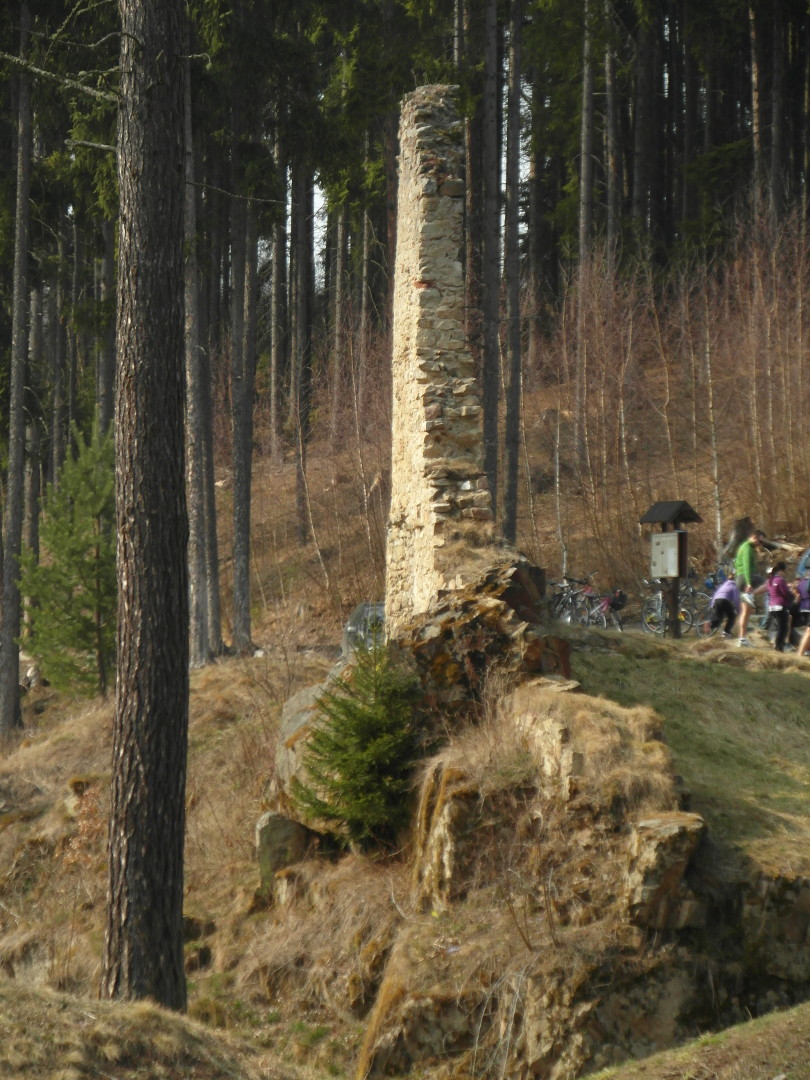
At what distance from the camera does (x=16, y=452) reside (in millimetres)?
20391

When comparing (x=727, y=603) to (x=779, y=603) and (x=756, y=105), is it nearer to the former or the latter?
(x=779, y=603)

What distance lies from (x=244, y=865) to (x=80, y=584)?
29.7ft

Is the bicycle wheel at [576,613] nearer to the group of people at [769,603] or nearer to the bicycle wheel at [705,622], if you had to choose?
the bicycle wheel at [705,622]

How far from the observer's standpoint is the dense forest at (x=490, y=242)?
19.7 m

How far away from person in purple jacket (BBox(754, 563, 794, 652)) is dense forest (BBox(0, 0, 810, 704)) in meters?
5.83

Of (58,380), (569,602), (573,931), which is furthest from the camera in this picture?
(58,380)

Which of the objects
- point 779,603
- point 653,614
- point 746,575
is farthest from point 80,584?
point 779,603

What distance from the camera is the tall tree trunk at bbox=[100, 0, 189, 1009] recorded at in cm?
758

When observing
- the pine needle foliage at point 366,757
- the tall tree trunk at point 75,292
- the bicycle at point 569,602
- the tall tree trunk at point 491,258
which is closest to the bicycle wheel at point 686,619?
the bicycle at point 569,602

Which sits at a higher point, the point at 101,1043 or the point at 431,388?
the point at 431,388

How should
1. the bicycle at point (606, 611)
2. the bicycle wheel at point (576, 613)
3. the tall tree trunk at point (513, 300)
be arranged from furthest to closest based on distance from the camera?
the tall tree trunk at point (513, 300), the bicycle wheel at point (576, 613), the bicycle at point (606, 611)

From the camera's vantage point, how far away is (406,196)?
1312cm

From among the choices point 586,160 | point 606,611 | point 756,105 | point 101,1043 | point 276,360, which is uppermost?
point 756,105

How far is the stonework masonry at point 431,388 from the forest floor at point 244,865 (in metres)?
1.83
